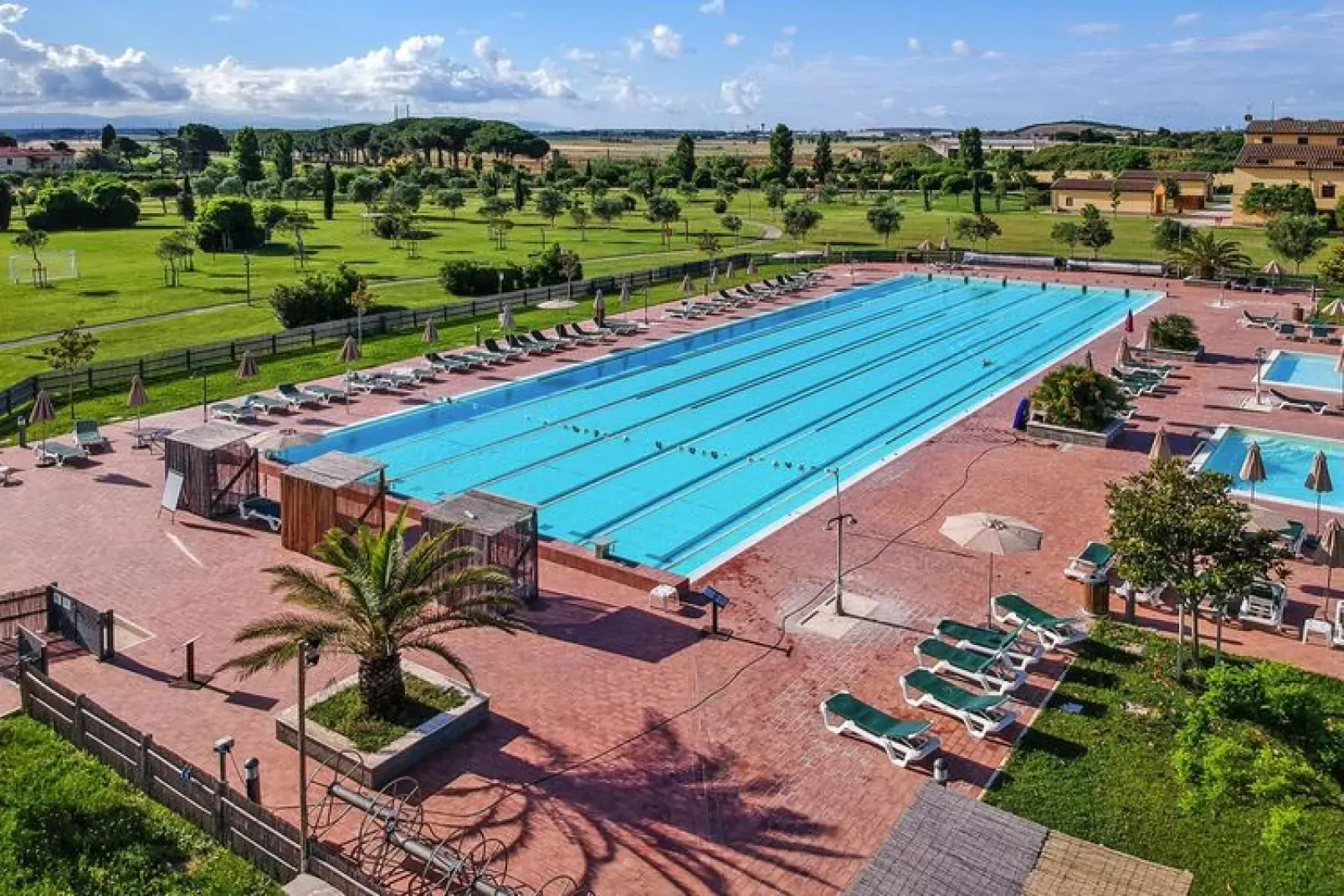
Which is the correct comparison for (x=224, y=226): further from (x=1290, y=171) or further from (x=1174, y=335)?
(x=1290, y=171)

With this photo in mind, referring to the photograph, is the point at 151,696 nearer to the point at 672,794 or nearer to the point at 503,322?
the point at 672,794

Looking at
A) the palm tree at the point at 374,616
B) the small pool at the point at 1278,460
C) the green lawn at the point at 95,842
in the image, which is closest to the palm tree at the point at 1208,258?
the small pool at the point at 1278,460

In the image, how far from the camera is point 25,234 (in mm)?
52531

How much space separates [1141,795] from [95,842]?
10.6 m

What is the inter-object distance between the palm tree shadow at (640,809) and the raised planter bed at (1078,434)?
15.8m

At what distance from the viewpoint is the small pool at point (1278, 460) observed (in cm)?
2191

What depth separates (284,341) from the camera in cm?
3325

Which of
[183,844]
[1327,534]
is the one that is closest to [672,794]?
[183,844]

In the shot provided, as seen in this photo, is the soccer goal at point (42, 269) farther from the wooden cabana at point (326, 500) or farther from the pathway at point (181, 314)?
the wooden cabana at point (326, 500)

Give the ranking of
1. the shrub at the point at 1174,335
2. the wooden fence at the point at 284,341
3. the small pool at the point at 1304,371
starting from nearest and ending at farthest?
the wooden fence at the point at 284,341 < the small pool at the point at 1304,371 < the shrub at the point at 1174,335

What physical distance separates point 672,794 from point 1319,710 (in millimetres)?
6403

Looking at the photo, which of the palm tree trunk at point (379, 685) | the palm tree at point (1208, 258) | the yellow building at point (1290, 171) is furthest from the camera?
the yellow building at point (1290, 171)

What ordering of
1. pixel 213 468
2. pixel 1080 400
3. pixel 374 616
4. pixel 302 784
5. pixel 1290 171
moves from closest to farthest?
pixel 302 784
pixel 374 616
pixel 213 468
pixel 1080 400
pixel 1290 171

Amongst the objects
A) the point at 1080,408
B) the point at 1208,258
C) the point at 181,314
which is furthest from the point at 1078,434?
the point at 181,314
